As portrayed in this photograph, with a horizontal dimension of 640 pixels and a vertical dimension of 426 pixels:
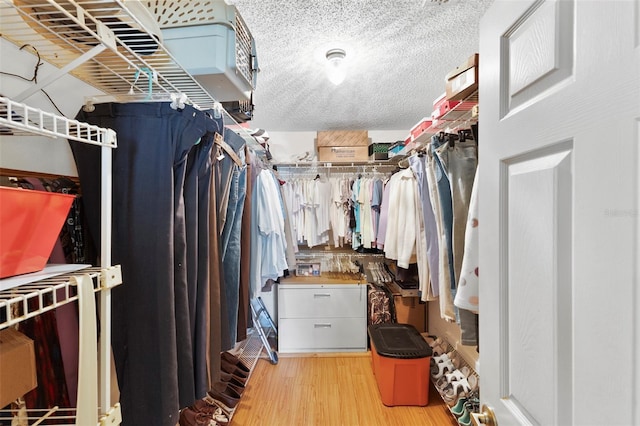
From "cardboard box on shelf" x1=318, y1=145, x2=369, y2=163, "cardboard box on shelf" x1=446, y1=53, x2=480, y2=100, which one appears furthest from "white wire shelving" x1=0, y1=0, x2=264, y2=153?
"cardboard box on shelf" x1=318, y1=145, x2=369, y2=163

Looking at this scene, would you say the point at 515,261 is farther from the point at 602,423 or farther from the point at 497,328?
the point at 602,423

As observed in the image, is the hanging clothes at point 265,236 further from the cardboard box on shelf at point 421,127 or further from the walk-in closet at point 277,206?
the cardboard box on shelf at point 421,127

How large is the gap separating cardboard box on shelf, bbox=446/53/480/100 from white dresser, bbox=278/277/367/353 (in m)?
1.89

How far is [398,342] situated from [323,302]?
0.82 metres

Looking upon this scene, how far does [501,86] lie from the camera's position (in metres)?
0.65

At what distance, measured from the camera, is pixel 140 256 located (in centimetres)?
77

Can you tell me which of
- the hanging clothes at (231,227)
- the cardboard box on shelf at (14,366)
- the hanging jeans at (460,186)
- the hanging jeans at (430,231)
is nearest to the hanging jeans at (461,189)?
the hanging jeans at (460,186)

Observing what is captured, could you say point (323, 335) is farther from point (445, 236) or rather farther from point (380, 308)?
point (445, 236)

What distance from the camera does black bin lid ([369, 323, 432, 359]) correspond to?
6.10ft

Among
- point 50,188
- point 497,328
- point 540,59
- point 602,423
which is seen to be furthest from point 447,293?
point 50,188

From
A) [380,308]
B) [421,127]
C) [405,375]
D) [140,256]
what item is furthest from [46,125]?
[380,308]

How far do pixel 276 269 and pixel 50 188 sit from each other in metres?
1.31

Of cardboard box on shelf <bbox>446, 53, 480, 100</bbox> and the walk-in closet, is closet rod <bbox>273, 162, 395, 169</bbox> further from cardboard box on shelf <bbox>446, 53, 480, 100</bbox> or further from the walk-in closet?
cardboard box on shelf <bbox>446, 53, 480, 100</bbox>

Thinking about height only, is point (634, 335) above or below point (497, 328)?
above
